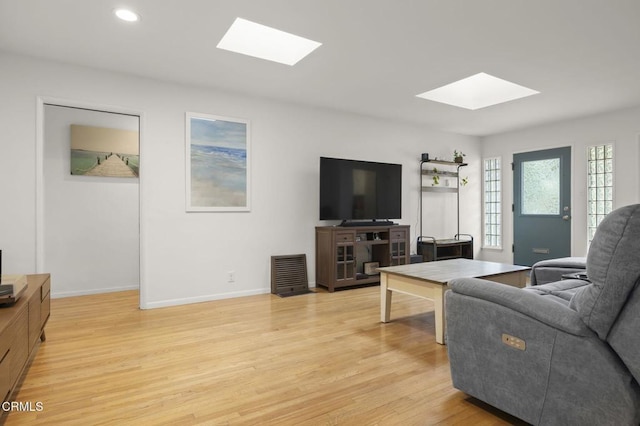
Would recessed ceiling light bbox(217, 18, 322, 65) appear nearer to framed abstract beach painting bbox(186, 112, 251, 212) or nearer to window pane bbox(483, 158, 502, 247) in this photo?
framed abstract beach painting bbox(186, 112, 251, 212)

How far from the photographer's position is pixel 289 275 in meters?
4.66

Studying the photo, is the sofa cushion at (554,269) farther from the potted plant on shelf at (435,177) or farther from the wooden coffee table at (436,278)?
the potted plant on shelf at (435,177)

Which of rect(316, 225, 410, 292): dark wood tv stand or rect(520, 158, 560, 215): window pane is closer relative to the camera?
rect(316, 225, 410, 292): dark wood tv stand

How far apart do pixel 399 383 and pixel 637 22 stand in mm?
3086

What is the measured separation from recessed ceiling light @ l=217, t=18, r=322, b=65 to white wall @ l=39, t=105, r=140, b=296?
207cm

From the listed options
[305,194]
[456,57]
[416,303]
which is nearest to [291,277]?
[305,194]

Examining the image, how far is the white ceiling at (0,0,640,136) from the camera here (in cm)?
255

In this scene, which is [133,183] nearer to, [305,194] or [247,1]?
[305,194]

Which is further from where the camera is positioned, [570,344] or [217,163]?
[217,163]

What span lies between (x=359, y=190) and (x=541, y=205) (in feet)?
10.8

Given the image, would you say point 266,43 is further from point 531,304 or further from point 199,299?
point 531,304

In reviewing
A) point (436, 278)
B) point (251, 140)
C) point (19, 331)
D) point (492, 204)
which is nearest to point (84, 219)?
point (251, 140)

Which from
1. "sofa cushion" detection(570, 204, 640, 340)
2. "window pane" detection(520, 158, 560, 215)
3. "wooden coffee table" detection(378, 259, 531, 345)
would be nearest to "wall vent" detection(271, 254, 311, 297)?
"wooden coffee table" detection(378, 259, 531, 345)

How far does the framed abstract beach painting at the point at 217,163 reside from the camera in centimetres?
411
